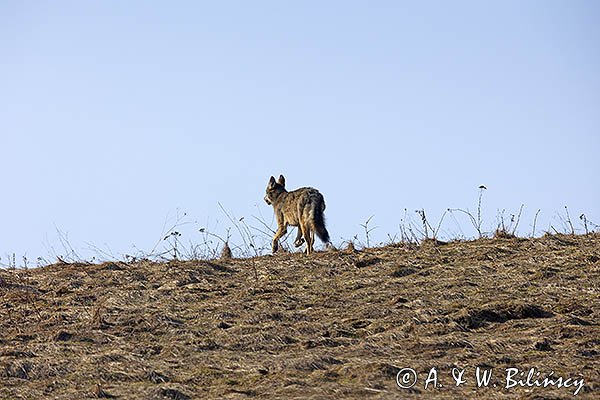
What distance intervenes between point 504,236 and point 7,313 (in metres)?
7.63

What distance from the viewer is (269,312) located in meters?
12.1

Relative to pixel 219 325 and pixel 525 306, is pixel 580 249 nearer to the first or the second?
pixel 525 306

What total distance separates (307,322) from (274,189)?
27.2 ft

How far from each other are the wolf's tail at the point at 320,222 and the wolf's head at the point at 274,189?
2.24 metres

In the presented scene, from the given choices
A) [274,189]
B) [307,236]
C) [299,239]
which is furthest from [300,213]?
[274,189]

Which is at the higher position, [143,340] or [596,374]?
[143,340]

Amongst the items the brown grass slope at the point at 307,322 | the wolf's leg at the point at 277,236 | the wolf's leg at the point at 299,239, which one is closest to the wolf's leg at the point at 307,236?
the wolf's leg at the point at 299,239

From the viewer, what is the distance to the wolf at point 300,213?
56.7ft

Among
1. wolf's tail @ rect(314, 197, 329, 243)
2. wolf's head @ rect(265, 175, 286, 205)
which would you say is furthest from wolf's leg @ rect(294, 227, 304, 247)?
wolf's head @ rect(265, 175, 286, 205)

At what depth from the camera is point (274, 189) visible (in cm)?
1991

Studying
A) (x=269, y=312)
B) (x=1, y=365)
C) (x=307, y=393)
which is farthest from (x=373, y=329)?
(x=1, y=365)

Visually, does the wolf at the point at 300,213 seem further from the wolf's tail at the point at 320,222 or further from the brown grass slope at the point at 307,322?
the brown grass slope at the point at 307,322

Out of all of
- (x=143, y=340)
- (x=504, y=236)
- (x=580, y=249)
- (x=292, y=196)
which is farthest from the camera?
(x=292, y=196)

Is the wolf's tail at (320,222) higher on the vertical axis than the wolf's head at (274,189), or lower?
lower
